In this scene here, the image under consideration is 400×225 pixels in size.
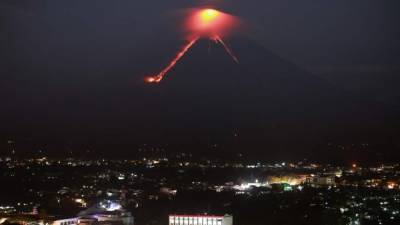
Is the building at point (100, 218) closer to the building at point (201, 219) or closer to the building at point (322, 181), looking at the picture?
the building at point (201, 219)

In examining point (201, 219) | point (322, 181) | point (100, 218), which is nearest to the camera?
point (100, 218)

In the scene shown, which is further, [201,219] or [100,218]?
[201,219]

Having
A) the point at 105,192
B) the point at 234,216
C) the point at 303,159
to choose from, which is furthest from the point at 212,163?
the point at 234,216

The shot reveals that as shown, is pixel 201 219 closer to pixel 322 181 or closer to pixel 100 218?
pixel 100 218

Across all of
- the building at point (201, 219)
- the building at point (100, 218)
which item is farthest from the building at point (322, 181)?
the building at point (100, 218)

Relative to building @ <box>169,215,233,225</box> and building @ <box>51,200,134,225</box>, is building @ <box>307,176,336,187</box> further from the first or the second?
building @ <box>51,200,134,225</box>

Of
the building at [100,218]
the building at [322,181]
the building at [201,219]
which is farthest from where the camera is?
the building at [322,181]

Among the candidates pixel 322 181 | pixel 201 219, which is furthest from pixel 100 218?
pixel 322 181

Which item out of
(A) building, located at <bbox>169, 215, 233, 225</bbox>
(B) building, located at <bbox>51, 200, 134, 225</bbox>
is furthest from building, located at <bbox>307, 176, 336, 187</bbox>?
(B) building, located at <bbox>51, 200, 134, 225</bbox>
